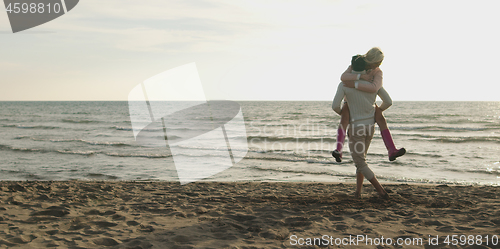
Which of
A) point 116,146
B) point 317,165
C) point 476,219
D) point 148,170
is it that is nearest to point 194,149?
point 116,146

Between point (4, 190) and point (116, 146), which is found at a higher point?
point (4, 190)

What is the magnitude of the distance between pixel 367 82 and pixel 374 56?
1.09ft

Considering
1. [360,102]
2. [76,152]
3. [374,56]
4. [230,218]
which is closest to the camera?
[230,218]

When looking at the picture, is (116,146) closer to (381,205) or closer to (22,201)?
(22,201)

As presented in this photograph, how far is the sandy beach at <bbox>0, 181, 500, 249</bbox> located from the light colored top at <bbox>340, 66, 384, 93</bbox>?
5.19 ft

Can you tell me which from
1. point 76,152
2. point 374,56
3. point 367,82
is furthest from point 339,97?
point 76,152

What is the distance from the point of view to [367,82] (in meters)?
4.13

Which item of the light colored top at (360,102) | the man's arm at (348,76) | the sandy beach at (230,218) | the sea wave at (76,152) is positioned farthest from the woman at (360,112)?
the sea wave at (76,152)

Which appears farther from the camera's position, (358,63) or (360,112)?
(360,112)

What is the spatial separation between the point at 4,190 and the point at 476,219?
280 inches

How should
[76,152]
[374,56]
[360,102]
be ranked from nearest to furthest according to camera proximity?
[374,56] < [360,102] < [76,152]

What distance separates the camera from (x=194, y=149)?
14.1 metres

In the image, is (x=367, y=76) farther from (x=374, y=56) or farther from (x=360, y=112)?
(x=360, y=112)

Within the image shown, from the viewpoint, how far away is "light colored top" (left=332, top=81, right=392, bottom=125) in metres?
4.25
